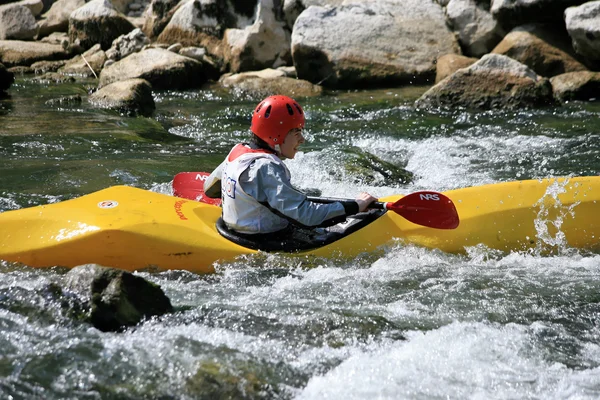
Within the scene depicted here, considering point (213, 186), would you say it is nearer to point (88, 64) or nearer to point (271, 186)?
point (271, 186)

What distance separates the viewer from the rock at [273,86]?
10953 mm

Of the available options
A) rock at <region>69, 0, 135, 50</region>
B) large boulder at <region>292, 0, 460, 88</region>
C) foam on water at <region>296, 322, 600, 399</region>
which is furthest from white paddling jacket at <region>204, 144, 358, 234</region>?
rock at <region>69, 0, 135, 50</region>

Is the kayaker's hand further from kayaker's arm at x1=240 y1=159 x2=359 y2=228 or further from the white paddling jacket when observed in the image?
kayaker's arm at x1=240 y1=159 x2=359 y2=228

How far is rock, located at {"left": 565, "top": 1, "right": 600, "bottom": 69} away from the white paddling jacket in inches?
269

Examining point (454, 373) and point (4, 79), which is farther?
point (4, 79)

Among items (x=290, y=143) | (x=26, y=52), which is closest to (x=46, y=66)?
(x=26, y=52)

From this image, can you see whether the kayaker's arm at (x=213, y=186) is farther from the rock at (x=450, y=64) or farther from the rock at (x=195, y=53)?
the rock at (x=195, y=53)

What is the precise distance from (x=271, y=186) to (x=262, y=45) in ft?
28.6

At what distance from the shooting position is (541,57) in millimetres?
10305

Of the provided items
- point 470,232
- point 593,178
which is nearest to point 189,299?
point 470,232

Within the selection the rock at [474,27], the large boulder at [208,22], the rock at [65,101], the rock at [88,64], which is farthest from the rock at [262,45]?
the rock at [65,101]

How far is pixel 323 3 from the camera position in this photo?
500 inches

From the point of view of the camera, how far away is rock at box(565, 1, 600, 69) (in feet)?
32.0

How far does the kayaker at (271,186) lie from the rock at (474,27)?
7.64 metres
